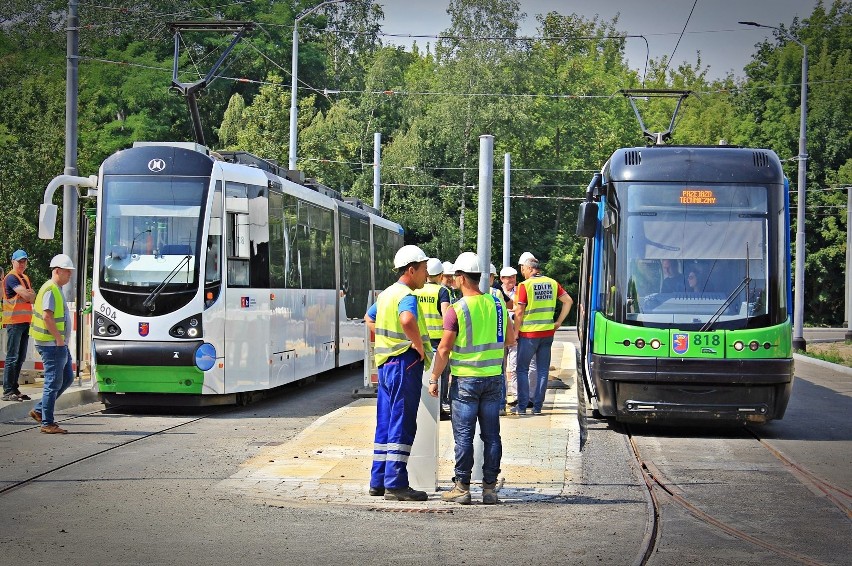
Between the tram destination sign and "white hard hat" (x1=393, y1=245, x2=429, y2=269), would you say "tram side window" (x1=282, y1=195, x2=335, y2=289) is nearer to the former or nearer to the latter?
the tram destination sign

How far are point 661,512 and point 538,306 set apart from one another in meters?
7.28

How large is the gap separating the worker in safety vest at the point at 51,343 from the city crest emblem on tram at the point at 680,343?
21.8 feet

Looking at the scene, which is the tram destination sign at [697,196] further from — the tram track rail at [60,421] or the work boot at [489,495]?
the tram track rail at [60,421]

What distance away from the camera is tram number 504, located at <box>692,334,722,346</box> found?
49.1 ft

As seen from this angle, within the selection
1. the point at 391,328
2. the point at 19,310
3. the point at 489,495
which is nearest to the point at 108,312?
the point at 19,310

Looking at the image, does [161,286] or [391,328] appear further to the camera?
[161,286]

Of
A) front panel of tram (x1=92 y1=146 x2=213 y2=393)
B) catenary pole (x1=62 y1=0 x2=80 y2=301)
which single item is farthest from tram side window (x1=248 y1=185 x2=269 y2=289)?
catenary pole (x1=62 y1=0 x2=80 y2=301)

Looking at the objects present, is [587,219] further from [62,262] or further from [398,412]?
[398,412]

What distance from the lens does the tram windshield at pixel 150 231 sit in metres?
17.2

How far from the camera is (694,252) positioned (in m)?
15.4

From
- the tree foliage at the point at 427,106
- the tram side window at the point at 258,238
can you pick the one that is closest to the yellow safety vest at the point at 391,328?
the tram side window at the point at 258,238

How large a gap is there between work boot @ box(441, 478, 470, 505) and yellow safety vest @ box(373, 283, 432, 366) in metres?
1.05

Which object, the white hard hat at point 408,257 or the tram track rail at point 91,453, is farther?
the tram track rail at point 91,453

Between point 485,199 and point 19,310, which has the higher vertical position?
point 485,199
